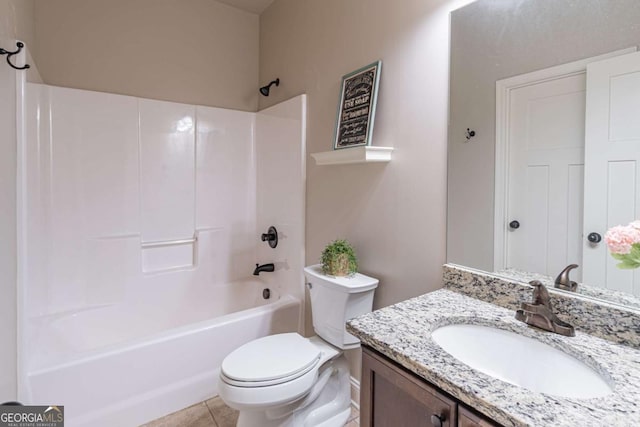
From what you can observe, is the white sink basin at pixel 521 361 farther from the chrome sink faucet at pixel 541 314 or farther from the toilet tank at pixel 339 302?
the toilet tank at pixel 339 302

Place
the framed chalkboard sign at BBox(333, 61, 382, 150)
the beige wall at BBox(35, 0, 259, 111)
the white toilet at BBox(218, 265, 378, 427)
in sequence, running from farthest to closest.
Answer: the beige wall at BBox(35, 0, 259, 111) < the framed chalkboard sign at BBox(333, 61, 382, 150) < the white toilet at BBox(218, 265, 378, 427)

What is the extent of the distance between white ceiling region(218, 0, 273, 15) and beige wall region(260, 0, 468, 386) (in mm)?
560

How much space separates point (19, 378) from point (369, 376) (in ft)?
5.23

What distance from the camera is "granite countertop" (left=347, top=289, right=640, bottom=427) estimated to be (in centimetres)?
61

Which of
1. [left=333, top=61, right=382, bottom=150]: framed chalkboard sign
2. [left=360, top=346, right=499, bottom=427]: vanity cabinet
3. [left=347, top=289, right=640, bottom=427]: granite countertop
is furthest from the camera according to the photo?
[left=333, top=61, right=382, bottom=150]: framed chalkboard sign

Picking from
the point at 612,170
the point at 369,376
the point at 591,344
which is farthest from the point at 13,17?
the point at 591,344

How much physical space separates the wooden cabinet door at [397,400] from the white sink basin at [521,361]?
0.66 feet

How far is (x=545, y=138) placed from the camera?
107cm

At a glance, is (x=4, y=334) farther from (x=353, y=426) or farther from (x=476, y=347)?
(x=476, y=347)

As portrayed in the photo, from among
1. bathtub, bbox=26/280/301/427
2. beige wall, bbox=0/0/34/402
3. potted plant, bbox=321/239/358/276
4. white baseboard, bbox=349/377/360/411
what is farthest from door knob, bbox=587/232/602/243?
beige wall, bbox=0/0/34/402

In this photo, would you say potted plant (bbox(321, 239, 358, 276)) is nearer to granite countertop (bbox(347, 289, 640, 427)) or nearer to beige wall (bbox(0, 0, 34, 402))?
granite countertop (bbox(347, 289, 640, 427))

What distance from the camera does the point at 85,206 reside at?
2.11 m

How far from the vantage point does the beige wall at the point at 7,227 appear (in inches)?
56.2

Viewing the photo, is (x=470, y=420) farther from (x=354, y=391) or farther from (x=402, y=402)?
(x=354, y=391)
